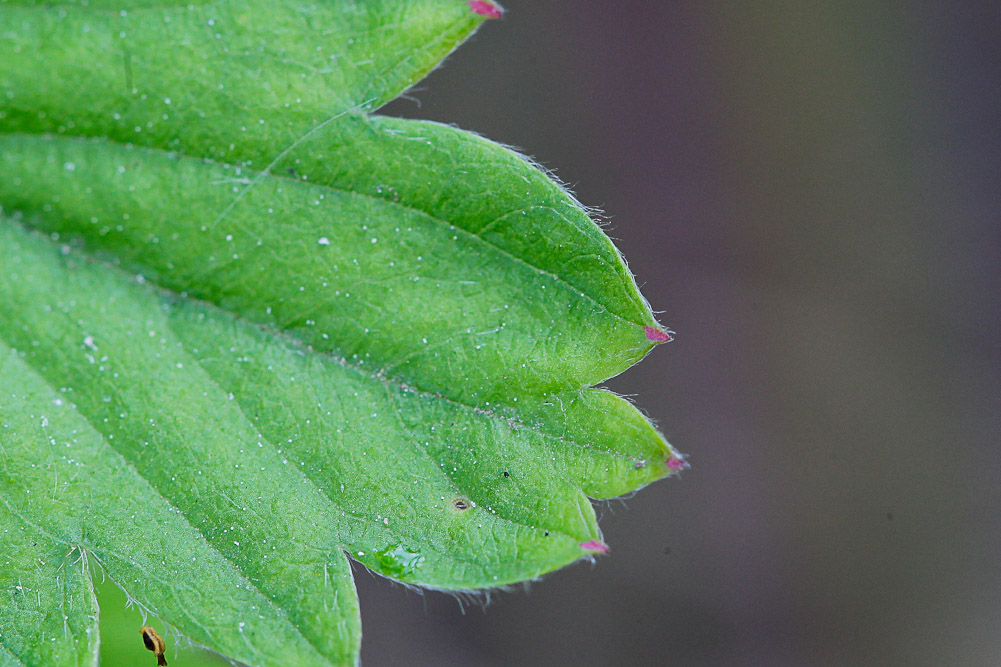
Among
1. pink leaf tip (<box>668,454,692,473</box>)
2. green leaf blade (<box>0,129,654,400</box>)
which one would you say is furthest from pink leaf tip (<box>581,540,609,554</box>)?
green leaf blade (<box>0,129,654,400</box>)

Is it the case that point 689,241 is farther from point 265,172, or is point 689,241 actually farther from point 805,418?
point 265,172

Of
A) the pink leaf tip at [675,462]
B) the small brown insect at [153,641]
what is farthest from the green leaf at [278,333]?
the small brown insect at [153,641]

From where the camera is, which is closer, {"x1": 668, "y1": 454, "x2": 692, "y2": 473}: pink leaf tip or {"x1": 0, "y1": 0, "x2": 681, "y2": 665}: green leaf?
{"x1": 0, "y1": 0, "x2": 681, "y2": 665}: green leaf

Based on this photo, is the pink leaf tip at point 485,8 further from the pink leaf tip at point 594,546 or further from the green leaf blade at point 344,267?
the pink leaf tip at point 594,546

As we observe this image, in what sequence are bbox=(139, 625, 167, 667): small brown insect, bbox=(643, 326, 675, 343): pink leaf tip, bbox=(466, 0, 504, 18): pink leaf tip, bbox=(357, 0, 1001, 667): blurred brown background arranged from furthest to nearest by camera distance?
bbox=(357, 0, 1001, 667): blurred brown background < bbox=(139, 625, 167, 667): small brown insect < bbox=(643, 326, 675, 343): pink leaf tip < bbox=(466, 0, 504, 18): pink leaf tip

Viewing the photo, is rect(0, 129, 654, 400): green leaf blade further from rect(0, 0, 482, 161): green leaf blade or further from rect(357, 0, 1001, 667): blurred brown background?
rect(357, 0, 1001, 667): blurred brown background

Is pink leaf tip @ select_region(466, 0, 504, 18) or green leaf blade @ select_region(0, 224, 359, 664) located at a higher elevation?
pink leaf tip @ select_region(466, 0, 504, 18)
